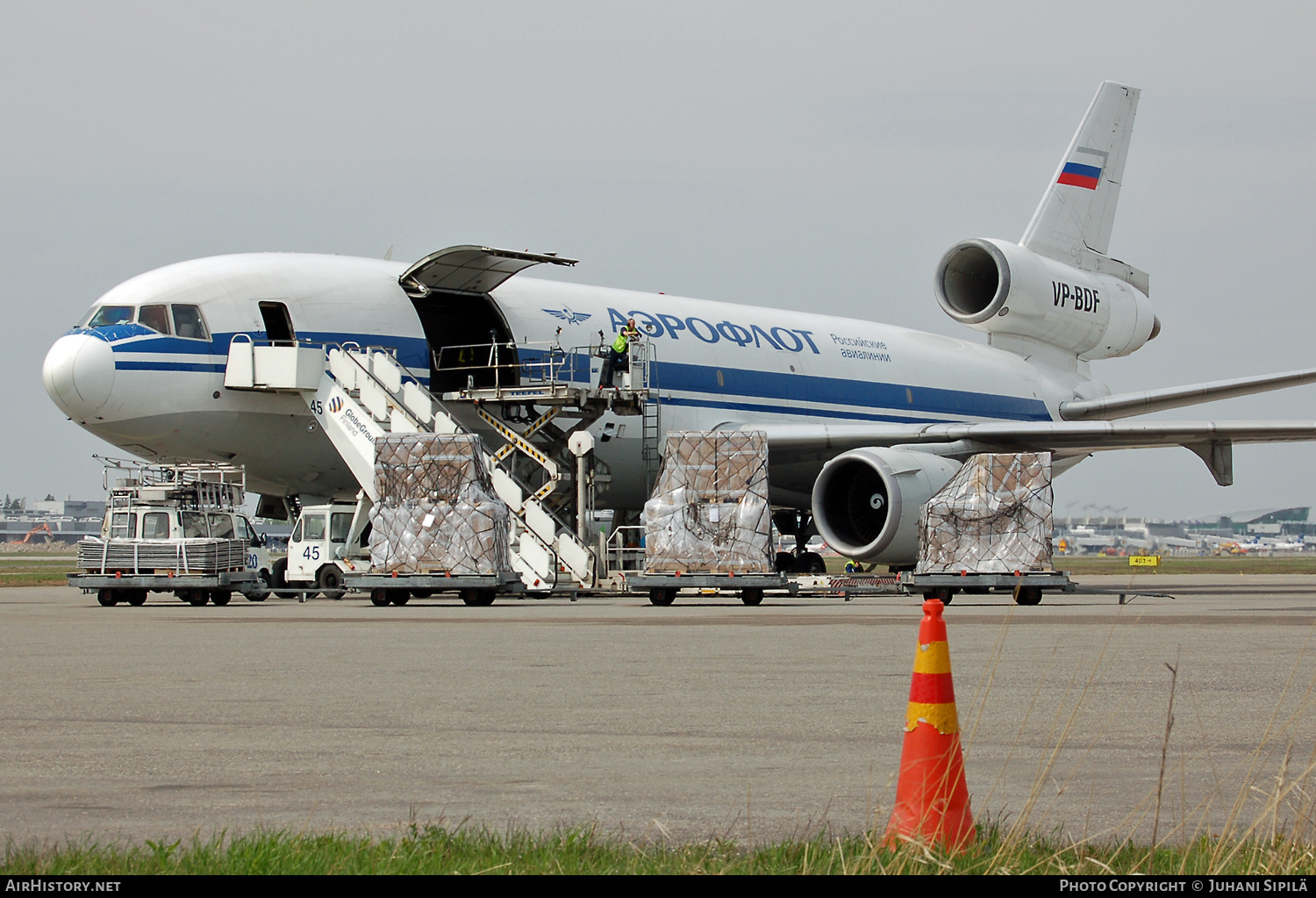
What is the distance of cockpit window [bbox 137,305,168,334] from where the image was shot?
1952 cm

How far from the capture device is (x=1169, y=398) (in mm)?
27016

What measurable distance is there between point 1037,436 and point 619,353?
274 inches

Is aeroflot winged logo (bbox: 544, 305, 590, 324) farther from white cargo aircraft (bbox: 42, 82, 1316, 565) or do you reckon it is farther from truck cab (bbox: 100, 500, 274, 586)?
truck cab (bbox: 100, 500, 274, 586)

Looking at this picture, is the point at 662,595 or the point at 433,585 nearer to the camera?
the point at 433,585

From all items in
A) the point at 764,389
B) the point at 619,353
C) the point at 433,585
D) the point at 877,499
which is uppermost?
the point at 619,353

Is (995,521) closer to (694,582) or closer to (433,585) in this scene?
(694,582)

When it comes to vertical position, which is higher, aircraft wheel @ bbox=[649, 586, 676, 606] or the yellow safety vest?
the yellow safety vest

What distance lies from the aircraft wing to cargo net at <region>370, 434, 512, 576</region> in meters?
5.68

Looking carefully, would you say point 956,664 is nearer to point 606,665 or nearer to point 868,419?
point 606,665

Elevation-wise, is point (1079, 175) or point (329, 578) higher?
point (1079, 175)

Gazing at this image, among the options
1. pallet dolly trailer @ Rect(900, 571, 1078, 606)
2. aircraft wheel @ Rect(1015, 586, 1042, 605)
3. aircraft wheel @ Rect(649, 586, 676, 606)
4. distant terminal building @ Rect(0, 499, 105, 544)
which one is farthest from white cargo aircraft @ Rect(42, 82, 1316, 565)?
distant terminal building @ Rect(0, 499, 105, 544)

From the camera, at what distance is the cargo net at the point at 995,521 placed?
1914cm

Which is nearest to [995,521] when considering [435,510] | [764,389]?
[764,389]

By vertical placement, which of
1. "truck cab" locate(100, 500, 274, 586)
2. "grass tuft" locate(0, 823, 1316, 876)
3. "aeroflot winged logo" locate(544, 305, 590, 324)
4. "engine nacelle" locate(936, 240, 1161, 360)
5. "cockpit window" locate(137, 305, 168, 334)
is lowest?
"grass tuft" locate(0, 823, 1316, 876)
